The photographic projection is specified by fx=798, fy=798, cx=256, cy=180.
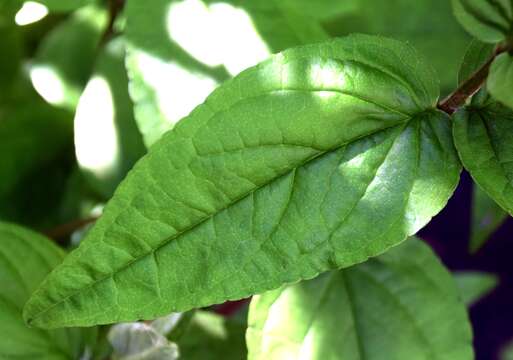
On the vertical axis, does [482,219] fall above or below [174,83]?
below

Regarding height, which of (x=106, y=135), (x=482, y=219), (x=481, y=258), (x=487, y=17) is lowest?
(x=481, y=258)

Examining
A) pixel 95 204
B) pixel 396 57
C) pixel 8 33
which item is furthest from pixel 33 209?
pixel 396 57

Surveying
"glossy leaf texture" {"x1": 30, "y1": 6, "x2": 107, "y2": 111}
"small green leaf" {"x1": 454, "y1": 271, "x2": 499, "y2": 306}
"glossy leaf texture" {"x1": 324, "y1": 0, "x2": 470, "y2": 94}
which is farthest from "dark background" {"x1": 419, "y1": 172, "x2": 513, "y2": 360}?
"glossy leaf texture" {"x1": 30, "y1": 6, "x2": 107, "y2": 111}

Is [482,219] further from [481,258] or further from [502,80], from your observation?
[481,258]

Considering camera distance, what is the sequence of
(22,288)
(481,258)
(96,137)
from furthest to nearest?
(481,258) < (96,137) < (22,288)

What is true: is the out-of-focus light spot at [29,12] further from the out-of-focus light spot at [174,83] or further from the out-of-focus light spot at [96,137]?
the out-of-focus light spot at [96,137]

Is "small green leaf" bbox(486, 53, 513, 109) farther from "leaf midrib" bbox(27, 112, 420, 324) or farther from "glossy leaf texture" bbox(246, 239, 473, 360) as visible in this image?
"glossy leaf texture" bbox(246, 239, 473, 360)

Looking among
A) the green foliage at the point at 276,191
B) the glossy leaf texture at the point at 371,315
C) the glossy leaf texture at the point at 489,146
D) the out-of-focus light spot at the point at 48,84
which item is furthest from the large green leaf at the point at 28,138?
the glossy leaf texture at the point at 489,146

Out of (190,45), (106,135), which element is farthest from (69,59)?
(190,45)
